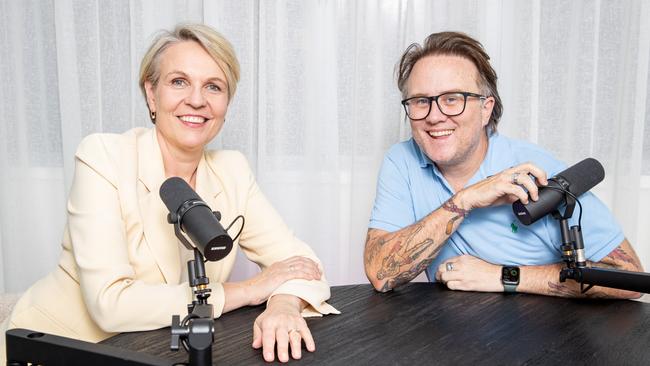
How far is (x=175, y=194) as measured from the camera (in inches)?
42.2

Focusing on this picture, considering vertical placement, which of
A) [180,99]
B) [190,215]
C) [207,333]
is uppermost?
[180,99]

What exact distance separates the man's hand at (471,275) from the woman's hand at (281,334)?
51 cm

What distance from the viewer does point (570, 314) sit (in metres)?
1.31

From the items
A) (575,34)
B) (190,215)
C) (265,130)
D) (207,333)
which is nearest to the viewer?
(207,333)

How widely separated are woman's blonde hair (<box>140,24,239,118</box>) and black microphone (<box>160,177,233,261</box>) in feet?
1.96

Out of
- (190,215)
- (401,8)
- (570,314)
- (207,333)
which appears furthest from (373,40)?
(207,333)

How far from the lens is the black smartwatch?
1.51 metres

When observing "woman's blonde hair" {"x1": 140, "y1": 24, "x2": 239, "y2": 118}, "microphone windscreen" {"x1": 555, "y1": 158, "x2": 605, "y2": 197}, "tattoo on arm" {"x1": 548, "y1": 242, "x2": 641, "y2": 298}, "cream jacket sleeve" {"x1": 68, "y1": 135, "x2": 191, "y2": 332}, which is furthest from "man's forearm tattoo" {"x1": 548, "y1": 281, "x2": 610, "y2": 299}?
"woman's blonde hair" {"x1": 140, "y1": 24, "x2": 239, "y2": 118}

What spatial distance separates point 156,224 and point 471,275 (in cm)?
84

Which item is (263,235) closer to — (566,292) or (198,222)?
(198,222)

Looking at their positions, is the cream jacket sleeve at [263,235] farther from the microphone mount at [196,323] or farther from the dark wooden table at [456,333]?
the microphone mount at [196,323]

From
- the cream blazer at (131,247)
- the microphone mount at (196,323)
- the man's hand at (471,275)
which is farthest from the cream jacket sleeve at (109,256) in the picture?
the man's hand at (471,275)

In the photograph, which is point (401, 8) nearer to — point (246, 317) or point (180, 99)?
point (180, 99)

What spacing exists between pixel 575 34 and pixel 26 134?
2.38 m
